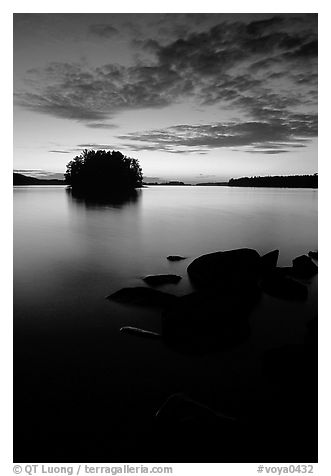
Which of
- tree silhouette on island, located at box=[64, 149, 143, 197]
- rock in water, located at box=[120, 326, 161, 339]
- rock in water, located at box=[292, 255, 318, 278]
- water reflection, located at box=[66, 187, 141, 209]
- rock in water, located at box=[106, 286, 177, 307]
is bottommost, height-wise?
rock in water, located at box=[120, 326, 161, 339]

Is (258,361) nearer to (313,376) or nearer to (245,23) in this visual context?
(313,376)

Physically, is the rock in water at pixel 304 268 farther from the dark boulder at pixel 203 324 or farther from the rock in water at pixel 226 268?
the dark boulder at pixel 203 324

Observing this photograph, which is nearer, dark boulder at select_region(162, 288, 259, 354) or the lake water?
the lake water

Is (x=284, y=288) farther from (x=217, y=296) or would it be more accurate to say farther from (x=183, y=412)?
(x=183, y=412)


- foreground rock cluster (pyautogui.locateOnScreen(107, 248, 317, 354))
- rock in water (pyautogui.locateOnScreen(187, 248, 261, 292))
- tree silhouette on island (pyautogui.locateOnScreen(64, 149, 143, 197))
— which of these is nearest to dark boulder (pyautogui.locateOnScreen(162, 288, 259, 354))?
foreground rock cluster (pyautogui.locateOnScreen(107, 248, 317, 354))

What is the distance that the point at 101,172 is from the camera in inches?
2069

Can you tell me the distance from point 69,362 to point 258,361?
2.17 metres

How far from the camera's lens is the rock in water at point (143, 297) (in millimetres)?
4918

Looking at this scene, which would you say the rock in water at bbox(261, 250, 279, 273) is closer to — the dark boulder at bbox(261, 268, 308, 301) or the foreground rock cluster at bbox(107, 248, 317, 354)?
the foreground rock cluster at bbox(107, 248, 317, 354)

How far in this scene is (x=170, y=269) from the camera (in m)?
7.58

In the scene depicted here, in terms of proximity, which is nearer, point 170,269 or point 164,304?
point 164,304

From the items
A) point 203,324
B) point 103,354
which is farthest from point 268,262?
point 103,354

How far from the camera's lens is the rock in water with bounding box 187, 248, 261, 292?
572 centimetres
